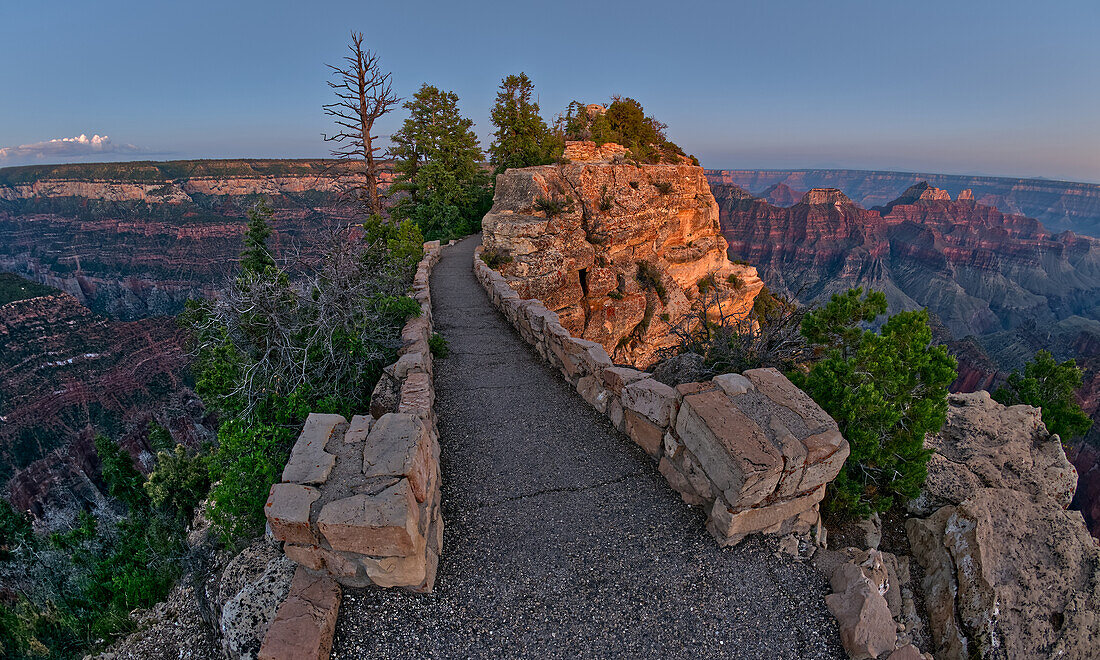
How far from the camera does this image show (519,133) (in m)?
21.9

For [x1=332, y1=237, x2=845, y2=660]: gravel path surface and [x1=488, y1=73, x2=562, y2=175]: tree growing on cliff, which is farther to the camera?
[x1=488, y1=73, x2=562, y2=175]: tree growing on cliff

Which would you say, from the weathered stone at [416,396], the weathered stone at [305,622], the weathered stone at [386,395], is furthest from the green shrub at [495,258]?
the weathered stone at [305,622]

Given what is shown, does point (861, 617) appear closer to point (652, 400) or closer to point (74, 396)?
point (652, 400)

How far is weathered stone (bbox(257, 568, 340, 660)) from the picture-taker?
303 cm

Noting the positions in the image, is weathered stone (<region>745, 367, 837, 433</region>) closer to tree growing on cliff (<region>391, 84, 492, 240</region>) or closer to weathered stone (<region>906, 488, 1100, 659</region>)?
weathered stone (<region>906, 488, 1100, 659</region>)

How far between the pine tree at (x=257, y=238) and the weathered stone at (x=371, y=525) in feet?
36.8

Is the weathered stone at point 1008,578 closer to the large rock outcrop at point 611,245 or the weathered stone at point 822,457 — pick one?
the weathered stone at point 822,457

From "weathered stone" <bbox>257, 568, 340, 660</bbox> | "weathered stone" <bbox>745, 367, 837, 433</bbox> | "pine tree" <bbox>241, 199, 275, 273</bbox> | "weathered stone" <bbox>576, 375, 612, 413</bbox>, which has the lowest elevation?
"weathered stone" <bbox>257, 568, 340, 660</bbox>

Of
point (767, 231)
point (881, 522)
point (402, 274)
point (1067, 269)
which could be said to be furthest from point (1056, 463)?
point (1067, 269)

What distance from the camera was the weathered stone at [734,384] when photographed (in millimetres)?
4674

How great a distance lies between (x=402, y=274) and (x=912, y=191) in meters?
173

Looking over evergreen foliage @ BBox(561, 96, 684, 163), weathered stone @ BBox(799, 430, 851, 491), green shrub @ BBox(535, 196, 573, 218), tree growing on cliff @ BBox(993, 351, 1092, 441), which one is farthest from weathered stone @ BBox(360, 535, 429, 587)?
evergreen foliage @ BBox(561, 96, 684, 163)

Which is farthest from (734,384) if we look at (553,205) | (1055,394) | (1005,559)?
(553,205)

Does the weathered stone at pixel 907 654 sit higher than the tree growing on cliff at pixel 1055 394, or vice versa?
the weathered stone at pixel 907 654
